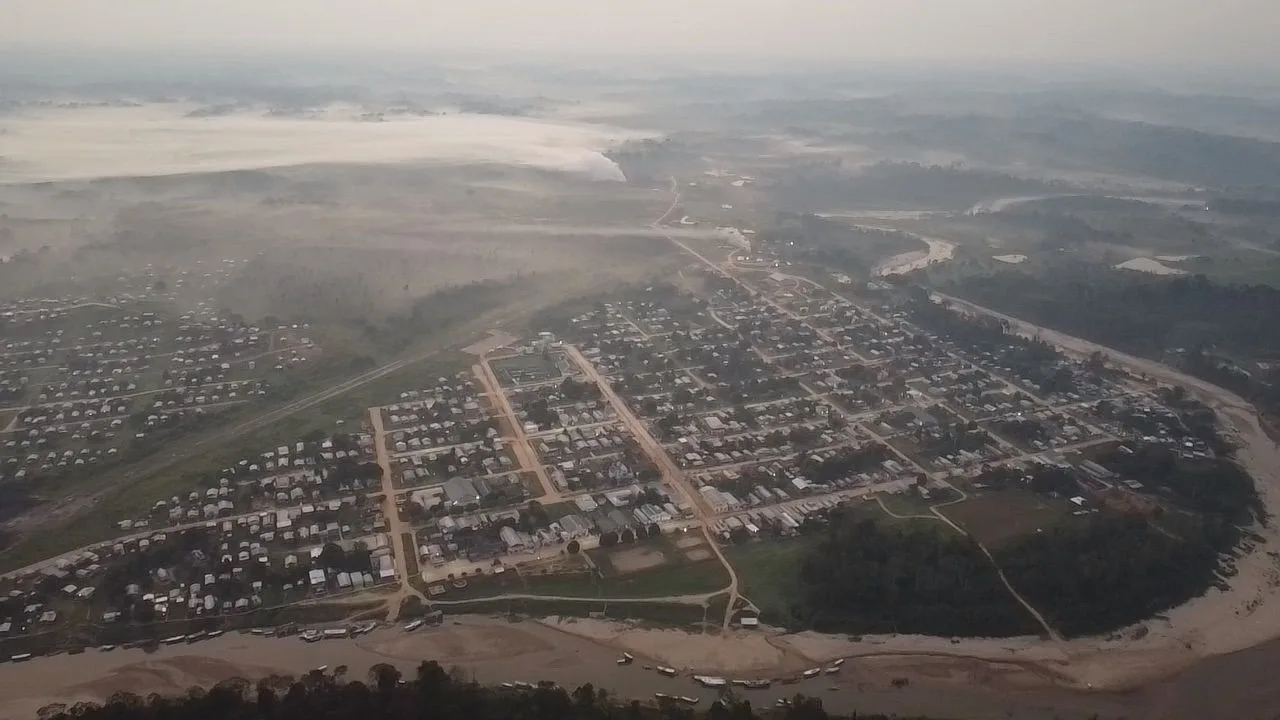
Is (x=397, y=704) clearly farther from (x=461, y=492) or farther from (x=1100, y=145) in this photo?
(x=1100, y=145)

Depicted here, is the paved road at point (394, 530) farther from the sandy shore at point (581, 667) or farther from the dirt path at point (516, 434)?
the dirt path at point (516, 434)

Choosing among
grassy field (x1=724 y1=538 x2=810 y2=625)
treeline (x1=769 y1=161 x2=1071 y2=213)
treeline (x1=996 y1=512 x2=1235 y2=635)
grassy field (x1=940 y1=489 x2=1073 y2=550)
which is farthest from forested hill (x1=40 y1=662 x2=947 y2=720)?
treeline (x1=769 y1=161 x2=1071 y2=213)

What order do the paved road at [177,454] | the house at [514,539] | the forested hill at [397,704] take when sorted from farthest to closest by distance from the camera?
1. the paved road at [177,454]
2. the house at [514,539]
3. the forested hill at [397,704]

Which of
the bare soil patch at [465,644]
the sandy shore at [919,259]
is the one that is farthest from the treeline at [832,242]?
the bare soil patch at [465,644]

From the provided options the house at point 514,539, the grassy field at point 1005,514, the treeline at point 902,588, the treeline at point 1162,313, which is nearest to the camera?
the treeline at point 902,588

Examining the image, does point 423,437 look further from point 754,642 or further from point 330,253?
point 330,253

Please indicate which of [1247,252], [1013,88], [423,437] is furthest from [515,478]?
[1013,88]

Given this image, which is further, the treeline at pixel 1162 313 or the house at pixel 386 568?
the treeline at pixel 1162 313
